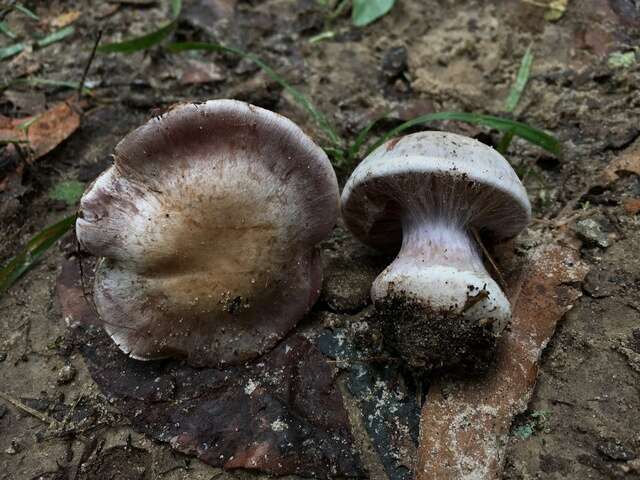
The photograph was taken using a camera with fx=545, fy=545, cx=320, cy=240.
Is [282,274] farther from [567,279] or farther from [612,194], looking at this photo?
[612,194]

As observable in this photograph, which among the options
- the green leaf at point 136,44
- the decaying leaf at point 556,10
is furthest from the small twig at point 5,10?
the decaying leaf at point 556,10

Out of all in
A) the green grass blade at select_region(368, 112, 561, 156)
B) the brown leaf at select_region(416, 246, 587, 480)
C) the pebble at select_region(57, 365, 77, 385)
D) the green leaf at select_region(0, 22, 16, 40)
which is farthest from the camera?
the green leaf at select_region(0, 22, 16, 40)

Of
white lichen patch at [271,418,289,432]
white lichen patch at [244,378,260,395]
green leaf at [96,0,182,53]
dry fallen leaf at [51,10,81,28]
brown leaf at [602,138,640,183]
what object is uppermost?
green leaf at [96,0,182,53]

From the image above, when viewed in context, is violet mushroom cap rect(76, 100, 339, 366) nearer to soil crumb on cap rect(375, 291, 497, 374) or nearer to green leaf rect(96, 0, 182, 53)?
soil crumb on cap rect(375, 291, 497, 374)

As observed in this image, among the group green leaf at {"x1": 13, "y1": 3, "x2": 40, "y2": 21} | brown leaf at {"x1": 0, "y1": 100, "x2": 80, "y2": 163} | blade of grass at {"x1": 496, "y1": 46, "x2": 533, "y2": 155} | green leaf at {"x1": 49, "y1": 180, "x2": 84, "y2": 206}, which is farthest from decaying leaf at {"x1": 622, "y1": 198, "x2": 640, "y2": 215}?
green leaf at {"x1": 13, "y1": 3, "x2": 40, "y2": 21}

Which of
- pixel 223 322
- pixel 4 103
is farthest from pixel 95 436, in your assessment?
pixel 4 103

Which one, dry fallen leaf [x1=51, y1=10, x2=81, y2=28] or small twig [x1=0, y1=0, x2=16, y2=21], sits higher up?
small twig [x1=0, y1=0, x2=16, y2=21]

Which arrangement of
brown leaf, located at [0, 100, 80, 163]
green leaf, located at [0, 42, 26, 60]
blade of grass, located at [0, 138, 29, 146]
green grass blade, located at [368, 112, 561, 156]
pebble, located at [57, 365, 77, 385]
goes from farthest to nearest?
1. green leaf, located at [0, 42, 26, 60]
2. brown leaf, located at [0, 100, 80, 163]
3. blade of grass, located at [0, 138, 29, 146]
4. green grass blade, located at [368, 112, 561, 156]
5. pebble, located at [57, 365, 77, 385]

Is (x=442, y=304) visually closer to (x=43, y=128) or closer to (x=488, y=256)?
(x=488, y=256)
